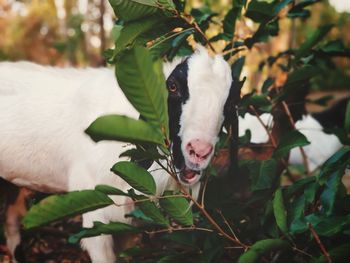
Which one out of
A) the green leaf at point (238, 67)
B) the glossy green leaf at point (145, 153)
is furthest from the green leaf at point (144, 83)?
the green leaf at point (238, 67)

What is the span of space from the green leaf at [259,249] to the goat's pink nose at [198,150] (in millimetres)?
392

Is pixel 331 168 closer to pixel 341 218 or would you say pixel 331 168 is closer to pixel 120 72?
pixel 341 218

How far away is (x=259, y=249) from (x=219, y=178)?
111 cm

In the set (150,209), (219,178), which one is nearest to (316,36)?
(219,178)

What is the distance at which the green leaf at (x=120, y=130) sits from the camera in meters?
0.96

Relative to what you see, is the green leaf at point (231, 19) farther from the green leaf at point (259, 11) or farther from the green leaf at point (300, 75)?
the green leaf at point (300, 75)

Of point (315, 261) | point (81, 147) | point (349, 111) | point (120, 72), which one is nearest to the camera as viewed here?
point (120, 72)

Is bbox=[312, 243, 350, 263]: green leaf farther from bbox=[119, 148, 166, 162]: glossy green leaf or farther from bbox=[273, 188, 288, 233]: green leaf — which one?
bbox=[119, 148, 166, 162]: glossy green leaf

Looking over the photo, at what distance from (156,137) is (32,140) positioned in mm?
1455

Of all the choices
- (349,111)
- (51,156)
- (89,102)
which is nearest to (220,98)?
(349,111)

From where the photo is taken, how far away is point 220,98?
1704 mm

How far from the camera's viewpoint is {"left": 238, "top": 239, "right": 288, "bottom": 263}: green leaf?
4.21 ft

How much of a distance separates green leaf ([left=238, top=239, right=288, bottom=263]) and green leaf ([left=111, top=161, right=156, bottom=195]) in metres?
0.38

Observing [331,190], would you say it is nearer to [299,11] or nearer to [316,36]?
[316,36]
